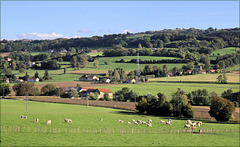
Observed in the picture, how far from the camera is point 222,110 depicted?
61.7 metres

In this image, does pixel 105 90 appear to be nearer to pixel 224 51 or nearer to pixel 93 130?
pixel 93 130

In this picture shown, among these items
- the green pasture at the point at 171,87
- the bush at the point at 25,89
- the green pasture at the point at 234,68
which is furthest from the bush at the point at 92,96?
the green pasture at the point at 234,68

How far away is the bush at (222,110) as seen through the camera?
2419 inches

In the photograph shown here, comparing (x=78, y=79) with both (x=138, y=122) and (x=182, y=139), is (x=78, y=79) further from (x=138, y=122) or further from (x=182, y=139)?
(x=182, y=139)

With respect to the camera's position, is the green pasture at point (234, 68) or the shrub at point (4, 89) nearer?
the shrub at point (4, 89)

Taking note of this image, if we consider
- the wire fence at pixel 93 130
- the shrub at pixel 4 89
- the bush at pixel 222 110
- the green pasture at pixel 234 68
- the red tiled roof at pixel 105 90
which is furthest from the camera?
the green pasture at pixel 234 68

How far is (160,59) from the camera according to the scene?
520 feet

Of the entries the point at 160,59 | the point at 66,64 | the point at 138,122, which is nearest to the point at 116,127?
the point at 138,122

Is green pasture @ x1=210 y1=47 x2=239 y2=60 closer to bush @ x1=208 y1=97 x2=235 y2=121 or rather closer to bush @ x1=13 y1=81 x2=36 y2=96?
bush @ x1=13 y1=81 x2=36 y2=96

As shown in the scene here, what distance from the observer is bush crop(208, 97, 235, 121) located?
61.4 m

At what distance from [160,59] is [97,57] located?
38.4m

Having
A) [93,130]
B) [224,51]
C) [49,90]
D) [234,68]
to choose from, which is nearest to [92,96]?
[49,90]

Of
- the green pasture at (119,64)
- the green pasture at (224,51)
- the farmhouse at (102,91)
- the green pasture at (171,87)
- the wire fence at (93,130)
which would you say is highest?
the green pasture at (224,51)

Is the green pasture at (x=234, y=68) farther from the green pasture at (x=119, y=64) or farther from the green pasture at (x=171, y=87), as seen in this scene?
the green pasture at (x=171, y=87)
